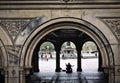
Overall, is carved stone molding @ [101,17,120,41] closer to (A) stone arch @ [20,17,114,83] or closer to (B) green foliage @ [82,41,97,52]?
(A) stone arch @ [20,17,114,83]

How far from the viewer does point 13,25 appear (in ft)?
34.1

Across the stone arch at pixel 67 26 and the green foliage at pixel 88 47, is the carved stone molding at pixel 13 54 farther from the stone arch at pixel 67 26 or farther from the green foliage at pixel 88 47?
the green foliage at pixel 88 47

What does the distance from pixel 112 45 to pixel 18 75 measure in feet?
10.5

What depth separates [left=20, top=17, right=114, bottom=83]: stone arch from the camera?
34.3 ft

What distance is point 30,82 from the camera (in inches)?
642

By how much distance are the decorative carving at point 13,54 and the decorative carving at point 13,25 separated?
0.34 metres

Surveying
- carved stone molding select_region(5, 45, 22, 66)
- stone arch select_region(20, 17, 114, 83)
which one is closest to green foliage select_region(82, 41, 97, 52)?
stone arch select_region(20, 17, 114, 83)

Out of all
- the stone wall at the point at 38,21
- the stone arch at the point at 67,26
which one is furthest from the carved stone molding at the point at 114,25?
the stone arch at the point at 67,26

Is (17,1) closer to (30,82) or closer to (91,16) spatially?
(91,16)

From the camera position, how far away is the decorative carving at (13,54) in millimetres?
10469

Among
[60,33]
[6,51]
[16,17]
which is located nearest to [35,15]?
[16,17]

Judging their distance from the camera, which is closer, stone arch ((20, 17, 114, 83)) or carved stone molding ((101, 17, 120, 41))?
carved stone molding ((101, 17, 120, 41))

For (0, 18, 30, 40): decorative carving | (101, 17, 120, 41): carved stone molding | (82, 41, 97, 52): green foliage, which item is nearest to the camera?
(101, 17, 120, 41): carved stone molding

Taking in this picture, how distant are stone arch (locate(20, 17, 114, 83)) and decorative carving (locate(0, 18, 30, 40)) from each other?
437 millimetres
